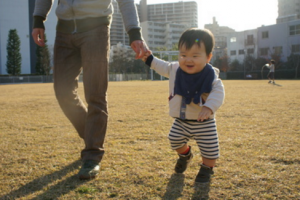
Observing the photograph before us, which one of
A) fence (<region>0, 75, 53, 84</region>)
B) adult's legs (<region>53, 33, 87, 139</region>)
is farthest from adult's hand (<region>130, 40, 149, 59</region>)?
fence (<region>0, 75, 53, 84</region>)

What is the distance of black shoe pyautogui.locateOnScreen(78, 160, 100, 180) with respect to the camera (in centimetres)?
187

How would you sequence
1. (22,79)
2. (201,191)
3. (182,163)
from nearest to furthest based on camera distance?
(201,191), (182,163), (22,79)

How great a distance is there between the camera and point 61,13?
7.27 ft

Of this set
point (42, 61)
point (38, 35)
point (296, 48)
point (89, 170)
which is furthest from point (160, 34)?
point (89, 170)

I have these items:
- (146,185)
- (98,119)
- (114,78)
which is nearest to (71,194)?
(146,185)

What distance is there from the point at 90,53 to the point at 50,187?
96 cm

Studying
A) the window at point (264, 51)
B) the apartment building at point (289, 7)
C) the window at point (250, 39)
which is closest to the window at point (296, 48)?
the window at point (264, 51)

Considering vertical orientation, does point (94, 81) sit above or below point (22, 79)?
below

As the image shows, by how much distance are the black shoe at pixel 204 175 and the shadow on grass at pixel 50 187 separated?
0.74 metres

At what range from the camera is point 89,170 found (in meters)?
1.92

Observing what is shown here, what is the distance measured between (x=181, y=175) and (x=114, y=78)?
5066 cm

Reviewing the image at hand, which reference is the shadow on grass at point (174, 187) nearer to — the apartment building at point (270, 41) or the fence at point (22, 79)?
the apartment building at point (270, 41)

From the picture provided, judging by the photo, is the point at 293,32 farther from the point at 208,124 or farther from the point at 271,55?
the point at 208,124

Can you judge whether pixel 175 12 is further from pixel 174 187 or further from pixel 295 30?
pixel 174 187
